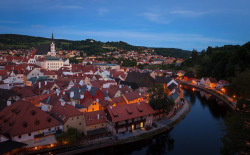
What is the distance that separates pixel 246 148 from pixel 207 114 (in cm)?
1963

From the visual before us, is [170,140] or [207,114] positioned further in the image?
[207,114]

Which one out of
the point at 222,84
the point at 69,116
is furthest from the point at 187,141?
the point at 222,84

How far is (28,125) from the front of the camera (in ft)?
59.9

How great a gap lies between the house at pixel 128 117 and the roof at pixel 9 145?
8934 millimetres

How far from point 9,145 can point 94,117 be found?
8.42 metres

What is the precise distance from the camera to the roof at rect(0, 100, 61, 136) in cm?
1761

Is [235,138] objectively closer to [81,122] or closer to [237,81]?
[81,122]

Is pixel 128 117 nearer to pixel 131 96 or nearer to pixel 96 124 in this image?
pixel 96 124

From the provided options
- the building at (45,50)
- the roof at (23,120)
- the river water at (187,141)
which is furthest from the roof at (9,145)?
the building at (45,50)

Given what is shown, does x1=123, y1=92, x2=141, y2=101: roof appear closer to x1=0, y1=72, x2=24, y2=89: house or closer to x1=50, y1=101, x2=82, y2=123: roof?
x1=50, y1=101, x2=82, y2=123: roof

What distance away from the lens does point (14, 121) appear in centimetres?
1823

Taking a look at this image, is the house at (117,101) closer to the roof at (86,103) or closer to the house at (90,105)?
the house at (90,105)

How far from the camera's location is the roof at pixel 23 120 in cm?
1761

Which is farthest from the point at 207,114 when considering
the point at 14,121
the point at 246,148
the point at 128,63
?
the point at 128,63
